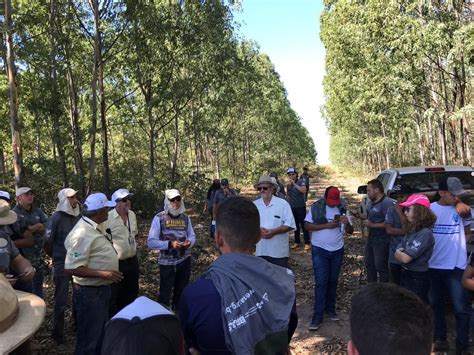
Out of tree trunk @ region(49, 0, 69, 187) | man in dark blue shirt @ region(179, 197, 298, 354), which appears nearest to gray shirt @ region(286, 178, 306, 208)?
tree trunk @ region(49, 0, 69, 187)

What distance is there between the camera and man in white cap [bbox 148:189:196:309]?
5355mm

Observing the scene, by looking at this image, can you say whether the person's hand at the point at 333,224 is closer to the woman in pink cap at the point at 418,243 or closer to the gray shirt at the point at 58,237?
the woman in pink cap at the point at 418,243

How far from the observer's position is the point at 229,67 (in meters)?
18.1

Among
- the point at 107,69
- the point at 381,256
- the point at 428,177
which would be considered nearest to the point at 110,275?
the point at 381,256

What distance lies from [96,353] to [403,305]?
11.1ft

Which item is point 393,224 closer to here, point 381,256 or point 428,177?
point 381,256

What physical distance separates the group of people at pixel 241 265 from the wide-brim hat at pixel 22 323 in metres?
0.79

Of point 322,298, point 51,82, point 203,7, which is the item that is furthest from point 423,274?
point 203,7

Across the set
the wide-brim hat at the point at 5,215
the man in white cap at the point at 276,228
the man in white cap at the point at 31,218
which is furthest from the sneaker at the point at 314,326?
the wide-brim hat at the point at 5,215

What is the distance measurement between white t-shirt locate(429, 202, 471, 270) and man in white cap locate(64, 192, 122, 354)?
3.40 metres

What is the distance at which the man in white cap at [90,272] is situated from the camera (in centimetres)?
388

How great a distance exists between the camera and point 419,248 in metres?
4.43

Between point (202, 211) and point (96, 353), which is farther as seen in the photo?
point (202, 211)

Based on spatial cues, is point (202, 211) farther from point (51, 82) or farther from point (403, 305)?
point (403, 305)
